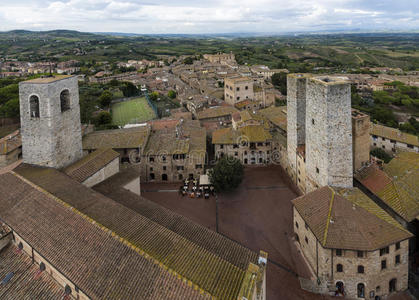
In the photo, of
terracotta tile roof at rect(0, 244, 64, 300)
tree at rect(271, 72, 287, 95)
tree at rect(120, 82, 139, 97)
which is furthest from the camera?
tree at rect(271, 72, 287, 95)

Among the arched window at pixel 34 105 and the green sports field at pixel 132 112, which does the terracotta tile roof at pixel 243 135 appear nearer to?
the arched window at pixel 34 105

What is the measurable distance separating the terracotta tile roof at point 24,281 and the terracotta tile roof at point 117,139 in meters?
19.9

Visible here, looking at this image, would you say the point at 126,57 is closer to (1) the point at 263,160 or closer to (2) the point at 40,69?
(2) the point at 40,69

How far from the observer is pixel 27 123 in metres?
23.3

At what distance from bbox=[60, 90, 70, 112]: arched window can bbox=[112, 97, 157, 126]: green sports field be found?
32.0m

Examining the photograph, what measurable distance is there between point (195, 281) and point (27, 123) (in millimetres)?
19620

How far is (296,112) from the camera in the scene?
3108 centimetres

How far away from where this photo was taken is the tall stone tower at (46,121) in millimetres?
22844

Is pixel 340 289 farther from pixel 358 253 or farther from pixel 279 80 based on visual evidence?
pixel 279 80

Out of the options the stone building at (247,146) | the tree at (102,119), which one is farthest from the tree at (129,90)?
the stone building at (247,146)

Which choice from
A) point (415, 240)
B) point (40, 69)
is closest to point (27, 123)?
point (415, 240)

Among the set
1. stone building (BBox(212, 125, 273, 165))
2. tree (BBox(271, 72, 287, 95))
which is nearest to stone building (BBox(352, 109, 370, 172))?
stone building (BBox(212, 125, 273, 165))

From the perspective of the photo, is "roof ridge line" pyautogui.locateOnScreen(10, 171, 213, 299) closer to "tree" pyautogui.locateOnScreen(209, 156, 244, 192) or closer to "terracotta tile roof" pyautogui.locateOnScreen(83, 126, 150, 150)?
"terracotta tile roof" pyautogui.locateOnScreen(83, 126, 150, 150)

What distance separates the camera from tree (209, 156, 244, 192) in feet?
100
